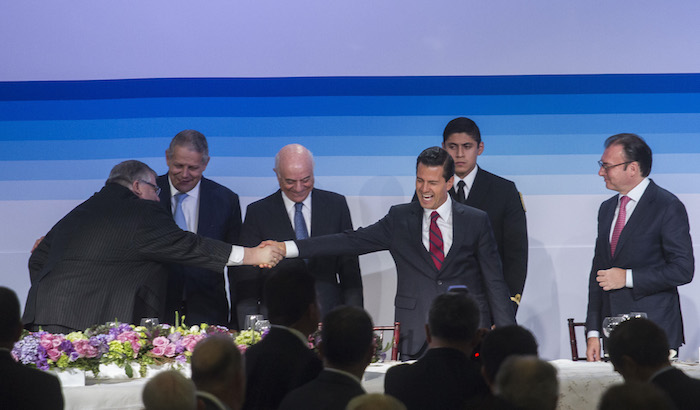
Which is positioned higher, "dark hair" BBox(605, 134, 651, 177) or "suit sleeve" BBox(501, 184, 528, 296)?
"dark hair" BBox(605, 134, 651, 177)

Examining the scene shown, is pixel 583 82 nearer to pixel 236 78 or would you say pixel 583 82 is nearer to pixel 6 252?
pixel 236 78

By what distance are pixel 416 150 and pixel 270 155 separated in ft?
3.32

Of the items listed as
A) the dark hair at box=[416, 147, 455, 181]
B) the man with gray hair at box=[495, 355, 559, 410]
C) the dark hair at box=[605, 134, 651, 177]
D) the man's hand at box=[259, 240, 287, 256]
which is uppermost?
the dark hair at box=[605, 134, 651, 177]

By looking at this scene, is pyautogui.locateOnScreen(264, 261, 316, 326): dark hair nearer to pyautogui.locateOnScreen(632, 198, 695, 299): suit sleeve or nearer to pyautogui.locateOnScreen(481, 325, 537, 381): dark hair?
pyautogui.locateOnScreen(481, 325, 537, 381): dark hair

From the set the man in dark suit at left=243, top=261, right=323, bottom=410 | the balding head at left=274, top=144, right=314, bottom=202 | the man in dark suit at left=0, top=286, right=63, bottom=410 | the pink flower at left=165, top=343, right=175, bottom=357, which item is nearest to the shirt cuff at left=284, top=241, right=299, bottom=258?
the balding head at left=274, top=144, right=314, bottom=202

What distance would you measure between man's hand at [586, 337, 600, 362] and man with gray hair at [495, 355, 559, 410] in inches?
86.1

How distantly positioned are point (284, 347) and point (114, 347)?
96cm

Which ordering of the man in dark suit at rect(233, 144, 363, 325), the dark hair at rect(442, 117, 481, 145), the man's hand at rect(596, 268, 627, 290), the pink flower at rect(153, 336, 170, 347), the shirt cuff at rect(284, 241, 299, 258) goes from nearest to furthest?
the pink flower at rect(153, 336, 170, 347), the man's hand at rect(596, 268, 627, 290), the shirt cuff at rect(284, 241, 299, 258), the man in dark suit at rect(233, 144, 363, 325), the dark hair at rect(442, 117, 481, 145)

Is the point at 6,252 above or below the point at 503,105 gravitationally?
below

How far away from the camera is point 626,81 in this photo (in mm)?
6031

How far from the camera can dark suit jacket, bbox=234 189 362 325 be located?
15.8ft

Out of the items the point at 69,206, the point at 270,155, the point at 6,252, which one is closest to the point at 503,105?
the point at 270,155

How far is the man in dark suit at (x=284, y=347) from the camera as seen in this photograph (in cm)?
264

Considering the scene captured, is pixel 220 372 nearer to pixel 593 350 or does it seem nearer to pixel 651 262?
pixel 593 350
